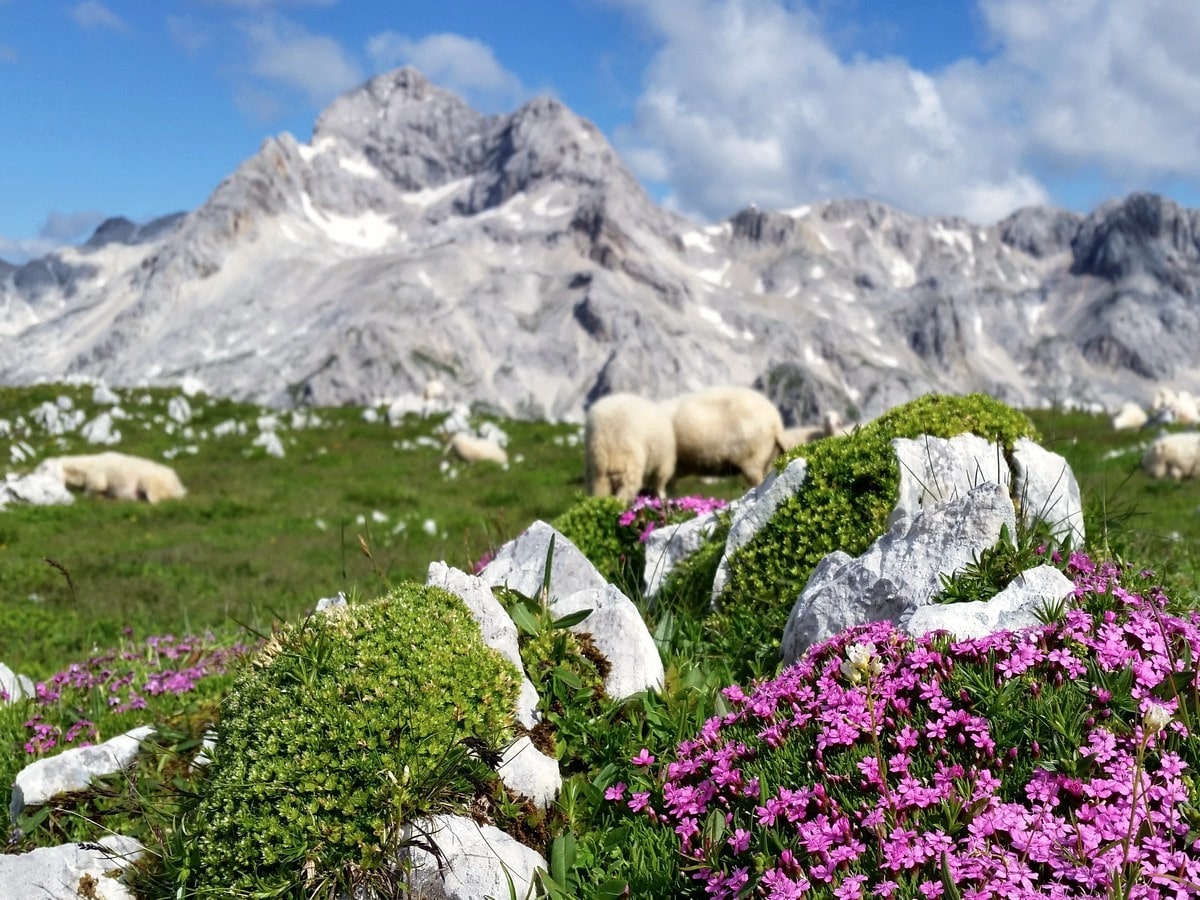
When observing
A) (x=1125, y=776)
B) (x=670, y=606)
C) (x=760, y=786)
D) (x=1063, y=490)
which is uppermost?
(x=1063, y=490)

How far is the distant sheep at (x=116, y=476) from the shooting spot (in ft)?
88.7

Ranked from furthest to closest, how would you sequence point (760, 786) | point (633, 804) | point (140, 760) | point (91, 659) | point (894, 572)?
point (91, 659) → point (140, 760) → point (894, 572) → point (633, 804) → point (760, 786)

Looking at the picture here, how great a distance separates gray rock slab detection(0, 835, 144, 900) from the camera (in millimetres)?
4934

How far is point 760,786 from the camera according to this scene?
4301 millimetres

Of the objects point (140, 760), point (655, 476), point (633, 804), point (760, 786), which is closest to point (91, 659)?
point (140, 760)

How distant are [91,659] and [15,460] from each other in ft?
80.3

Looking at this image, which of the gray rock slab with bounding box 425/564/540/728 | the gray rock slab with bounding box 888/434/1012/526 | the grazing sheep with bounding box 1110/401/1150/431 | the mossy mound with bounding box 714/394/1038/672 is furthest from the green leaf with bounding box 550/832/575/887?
the grazing sheep with bounding box 1110/401/1150/431

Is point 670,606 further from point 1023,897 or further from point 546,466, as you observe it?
point 546,466

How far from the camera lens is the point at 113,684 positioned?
8.84 m

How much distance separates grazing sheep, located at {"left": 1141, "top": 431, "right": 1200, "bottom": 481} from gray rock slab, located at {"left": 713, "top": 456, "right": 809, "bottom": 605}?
2280 cm

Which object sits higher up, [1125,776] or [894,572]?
[894,572]

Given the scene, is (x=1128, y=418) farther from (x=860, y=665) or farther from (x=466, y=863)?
(x=466, y=863)

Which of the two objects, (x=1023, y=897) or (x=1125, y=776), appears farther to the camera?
(x=1125, y=776)

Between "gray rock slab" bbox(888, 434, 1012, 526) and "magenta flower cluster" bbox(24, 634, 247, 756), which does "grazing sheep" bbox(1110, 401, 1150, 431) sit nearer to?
"gray rock slab" bbox(888, 434, 1012, 526)
